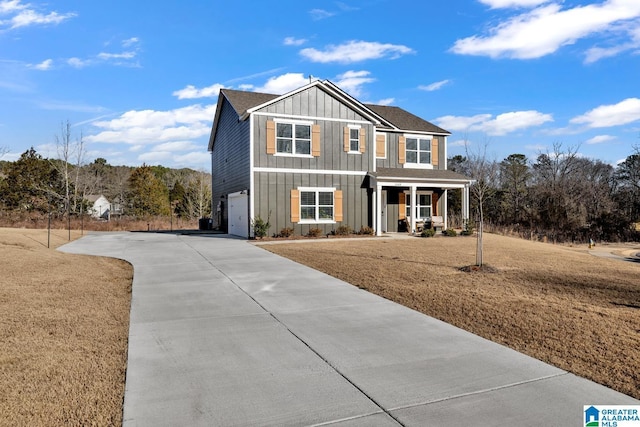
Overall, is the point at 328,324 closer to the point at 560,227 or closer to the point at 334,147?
the point at 334,147

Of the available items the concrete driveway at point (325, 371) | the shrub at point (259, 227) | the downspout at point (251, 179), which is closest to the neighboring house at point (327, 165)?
the downspout at point (251, 179)

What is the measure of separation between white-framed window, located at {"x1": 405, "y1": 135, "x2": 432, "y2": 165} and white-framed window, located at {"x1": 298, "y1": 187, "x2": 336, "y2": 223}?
18.6 feet

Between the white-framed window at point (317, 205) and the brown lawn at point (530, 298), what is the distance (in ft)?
22.0

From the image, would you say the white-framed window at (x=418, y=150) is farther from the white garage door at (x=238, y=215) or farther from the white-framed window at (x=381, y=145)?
the white garage door at (x=238, y=215)

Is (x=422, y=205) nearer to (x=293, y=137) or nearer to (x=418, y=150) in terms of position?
(x=418, y=150)

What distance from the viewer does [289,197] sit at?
2012 centimetres

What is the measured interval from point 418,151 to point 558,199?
41.1 feet

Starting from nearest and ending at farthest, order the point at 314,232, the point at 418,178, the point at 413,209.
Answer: the point at 314,232
the point at 418,178
the point at 413,209

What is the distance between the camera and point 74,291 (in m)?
7.85

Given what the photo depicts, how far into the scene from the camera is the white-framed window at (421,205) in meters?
23.4

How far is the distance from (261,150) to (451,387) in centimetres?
1690

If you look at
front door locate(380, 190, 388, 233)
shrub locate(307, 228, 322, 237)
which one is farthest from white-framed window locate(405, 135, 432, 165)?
shrub locate(307, 228, 322, 237)

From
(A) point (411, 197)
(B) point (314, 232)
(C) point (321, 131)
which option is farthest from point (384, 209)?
(C) point (321, 131)

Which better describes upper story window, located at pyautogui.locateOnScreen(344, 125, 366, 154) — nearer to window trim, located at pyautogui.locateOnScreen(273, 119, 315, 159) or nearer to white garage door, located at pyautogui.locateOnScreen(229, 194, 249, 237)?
window trim, located at pyautogui.locateOnScreen(273, 119, 315, 159)
